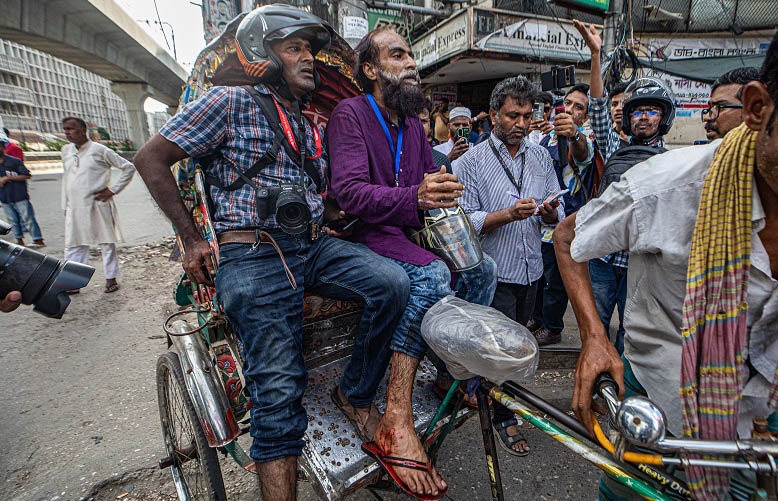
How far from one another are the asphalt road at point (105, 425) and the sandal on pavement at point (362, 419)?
2.56ft

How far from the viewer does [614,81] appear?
17.4ft

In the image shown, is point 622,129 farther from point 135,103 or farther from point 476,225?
point 135,103

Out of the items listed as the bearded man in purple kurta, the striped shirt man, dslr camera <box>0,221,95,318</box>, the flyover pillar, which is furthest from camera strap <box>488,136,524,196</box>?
the flyover pillar

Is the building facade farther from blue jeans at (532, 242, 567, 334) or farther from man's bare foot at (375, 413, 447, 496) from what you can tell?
man's bare foot at (375, 413, 447, 496)

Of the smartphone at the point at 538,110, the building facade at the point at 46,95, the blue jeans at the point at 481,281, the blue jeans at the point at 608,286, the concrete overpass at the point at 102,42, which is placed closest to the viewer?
the blue jeans at the point at 481,281

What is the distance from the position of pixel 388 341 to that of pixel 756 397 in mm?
1178

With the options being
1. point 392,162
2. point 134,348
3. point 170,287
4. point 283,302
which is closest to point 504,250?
point 392,162

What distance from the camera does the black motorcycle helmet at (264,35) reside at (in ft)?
6.01

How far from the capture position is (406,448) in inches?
60.4

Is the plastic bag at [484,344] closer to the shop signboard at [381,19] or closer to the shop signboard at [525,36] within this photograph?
the shop signboard at [381,19]

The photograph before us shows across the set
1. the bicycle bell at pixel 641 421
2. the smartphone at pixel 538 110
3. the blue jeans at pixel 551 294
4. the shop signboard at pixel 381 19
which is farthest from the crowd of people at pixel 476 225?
the shop signboard at pixel 381 19

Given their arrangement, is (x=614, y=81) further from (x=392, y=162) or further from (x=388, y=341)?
(x=388, y=341)

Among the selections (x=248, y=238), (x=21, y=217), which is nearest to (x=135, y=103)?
(x=21, y=217)

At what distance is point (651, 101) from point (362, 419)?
8.37ft
